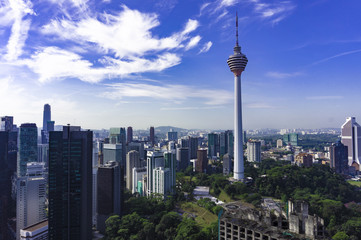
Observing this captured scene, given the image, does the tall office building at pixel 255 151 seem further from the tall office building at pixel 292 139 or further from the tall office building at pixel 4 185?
the tall office building at pixel 4 185

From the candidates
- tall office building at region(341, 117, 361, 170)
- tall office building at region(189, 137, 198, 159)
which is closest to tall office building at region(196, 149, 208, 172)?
tall office building at region(189, 137, 198, 159)

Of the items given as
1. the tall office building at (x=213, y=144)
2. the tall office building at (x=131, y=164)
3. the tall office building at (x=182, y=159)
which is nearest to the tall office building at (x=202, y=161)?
the tall office building at (x=182, y=159)

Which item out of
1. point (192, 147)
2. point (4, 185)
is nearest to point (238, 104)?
point (192, 147)

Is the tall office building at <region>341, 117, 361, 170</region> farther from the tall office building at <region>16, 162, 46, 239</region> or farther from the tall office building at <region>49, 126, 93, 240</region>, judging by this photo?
the tall office building at <region>16, 162, 46, 239</region>

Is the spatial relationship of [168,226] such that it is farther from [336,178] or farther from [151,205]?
[336,178]

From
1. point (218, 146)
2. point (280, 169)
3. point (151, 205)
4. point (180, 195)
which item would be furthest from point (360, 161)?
point (151, 205)

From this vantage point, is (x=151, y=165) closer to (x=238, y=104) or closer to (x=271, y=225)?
(x=238, y=104)
